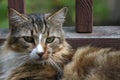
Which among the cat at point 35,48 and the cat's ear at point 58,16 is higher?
the cat's ear at point 58,16

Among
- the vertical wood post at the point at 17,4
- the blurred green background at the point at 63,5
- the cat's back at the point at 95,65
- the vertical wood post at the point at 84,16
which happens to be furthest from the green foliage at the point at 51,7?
the cat's back at the point at 95,65

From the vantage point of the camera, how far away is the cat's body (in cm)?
327

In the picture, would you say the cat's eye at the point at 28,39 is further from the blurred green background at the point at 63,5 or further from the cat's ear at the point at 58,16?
the blurred green background at the point at 63,5

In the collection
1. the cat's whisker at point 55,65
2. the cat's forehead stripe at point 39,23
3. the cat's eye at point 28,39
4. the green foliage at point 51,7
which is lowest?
the cat's whisker at point 55,65

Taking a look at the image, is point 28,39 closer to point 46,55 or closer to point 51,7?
point 46,55

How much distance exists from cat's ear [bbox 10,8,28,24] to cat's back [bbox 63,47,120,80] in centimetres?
42

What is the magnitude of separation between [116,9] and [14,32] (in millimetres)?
2533

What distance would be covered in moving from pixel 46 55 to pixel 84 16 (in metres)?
0.59

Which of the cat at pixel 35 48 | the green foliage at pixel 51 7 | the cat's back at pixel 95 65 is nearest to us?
the cat's back at pixel 95 65

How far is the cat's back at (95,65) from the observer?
126 inches

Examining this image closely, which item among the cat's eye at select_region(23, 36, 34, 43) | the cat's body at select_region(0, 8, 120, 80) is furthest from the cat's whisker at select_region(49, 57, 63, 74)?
the cat's eye at select_region(23, 36, 34, 43)

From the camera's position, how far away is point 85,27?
3791 millimetres

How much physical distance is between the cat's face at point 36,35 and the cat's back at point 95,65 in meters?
0.15

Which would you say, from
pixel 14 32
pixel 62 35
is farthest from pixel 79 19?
pixel 14 32
